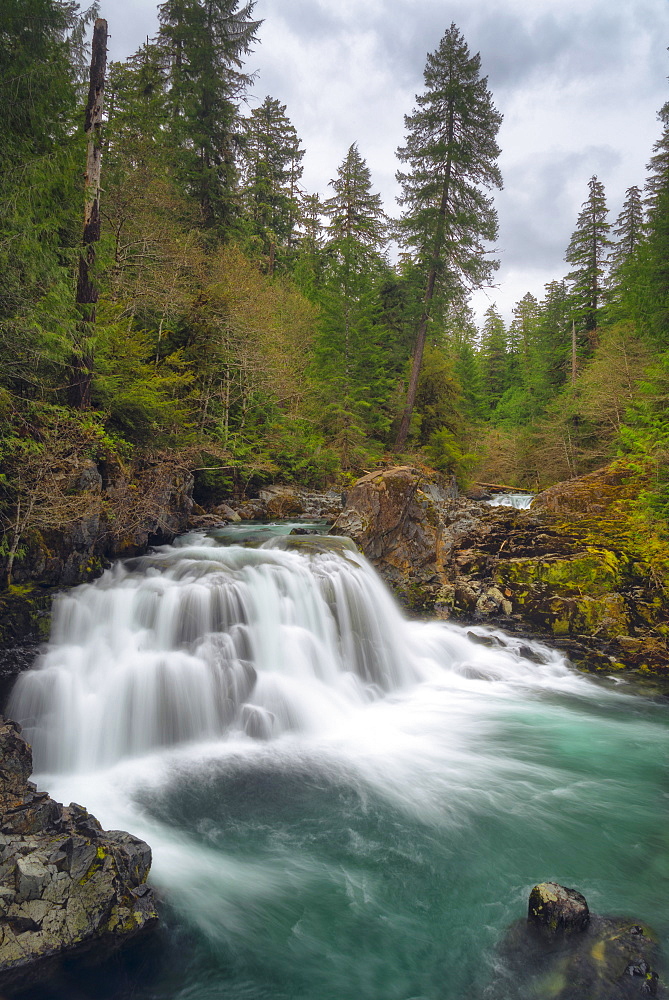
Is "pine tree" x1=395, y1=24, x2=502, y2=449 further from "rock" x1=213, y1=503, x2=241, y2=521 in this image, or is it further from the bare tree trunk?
the bare tree trunk

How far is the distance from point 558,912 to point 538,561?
8751 millimetres

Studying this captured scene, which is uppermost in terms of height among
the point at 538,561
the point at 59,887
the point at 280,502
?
the point at 280,502

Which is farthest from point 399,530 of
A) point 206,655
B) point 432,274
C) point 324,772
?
point 432,274

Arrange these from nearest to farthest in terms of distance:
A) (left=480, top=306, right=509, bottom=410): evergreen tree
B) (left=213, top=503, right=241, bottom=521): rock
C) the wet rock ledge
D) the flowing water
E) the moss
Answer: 1. the wet rock ledge
2. the moss
3. the flowing water
4. (left=213, top=503, right=241, bottom=521): rock
5. (left=480, top=306, right=509, bottom=410): evergreen tree

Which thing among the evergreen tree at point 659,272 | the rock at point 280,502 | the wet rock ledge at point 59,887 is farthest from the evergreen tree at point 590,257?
the wet rock ledge at point 59,887

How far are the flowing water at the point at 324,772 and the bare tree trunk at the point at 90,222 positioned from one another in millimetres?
3478

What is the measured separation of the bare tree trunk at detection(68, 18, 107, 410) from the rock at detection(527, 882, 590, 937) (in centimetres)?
900

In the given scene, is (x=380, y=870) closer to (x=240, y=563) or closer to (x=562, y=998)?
(x=562, y=998)

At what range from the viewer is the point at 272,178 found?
31.6 metres

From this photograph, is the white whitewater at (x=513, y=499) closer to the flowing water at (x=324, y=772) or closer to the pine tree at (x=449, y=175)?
the pine tree at (x=449, y=175)

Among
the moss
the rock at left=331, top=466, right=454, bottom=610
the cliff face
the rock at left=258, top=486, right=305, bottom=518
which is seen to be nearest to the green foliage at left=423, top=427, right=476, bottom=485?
the rock at left=258, top=486, right=305, bottom=518

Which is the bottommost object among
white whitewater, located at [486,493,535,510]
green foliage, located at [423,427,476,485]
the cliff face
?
the cliff face

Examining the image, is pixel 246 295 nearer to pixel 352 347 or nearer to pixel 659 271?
pixel 352 347

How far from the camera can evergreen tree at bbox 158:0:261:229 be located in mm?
19984
